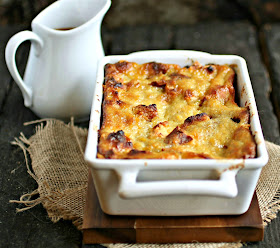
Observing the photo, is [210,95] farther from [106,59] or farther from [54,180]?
[54,180]

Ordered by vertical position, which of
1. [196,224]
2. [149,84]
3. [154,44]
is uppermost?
[149,84]

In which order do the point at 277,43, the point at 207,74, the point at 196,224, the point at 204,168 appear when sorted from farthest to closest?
the point at 277,43 < the point at 207,74 < the point at 196,224 < the point at 204,168

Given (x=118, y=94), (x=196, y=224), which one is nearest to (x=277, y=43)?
(x=118, y=94)

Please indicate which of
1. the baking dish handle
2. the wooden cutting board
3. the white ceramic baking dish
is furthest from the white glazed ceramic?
the baking dish handle

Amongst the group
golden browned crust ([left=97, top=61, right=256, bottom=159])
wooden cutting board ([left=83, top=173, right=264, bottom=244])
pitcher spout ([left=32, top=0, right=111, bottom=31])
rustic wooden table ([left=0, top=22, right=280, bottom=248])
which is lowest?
rustic wooden table ([left=0, top=22, right=280, bottom=248])

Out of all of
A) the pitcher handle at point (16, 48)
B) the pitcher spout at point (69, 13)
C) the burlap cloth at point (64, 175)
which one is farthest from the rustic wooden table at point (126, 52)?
the pitcher spout at point (69, 13)

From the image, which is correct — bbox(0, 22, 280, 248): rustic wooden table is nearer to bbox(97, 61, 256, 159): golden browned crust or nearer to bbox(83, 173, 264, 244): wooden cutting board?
bbox(83, 173, 264, 244): wooden cutting board

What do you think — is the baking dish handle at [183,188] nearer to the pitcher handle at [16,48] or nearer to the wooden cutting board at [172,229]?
the wooden cutting board at [172,229]

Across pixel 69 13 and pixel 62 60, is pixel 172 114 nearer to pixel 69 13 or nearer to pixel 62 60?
pixel 62 60
